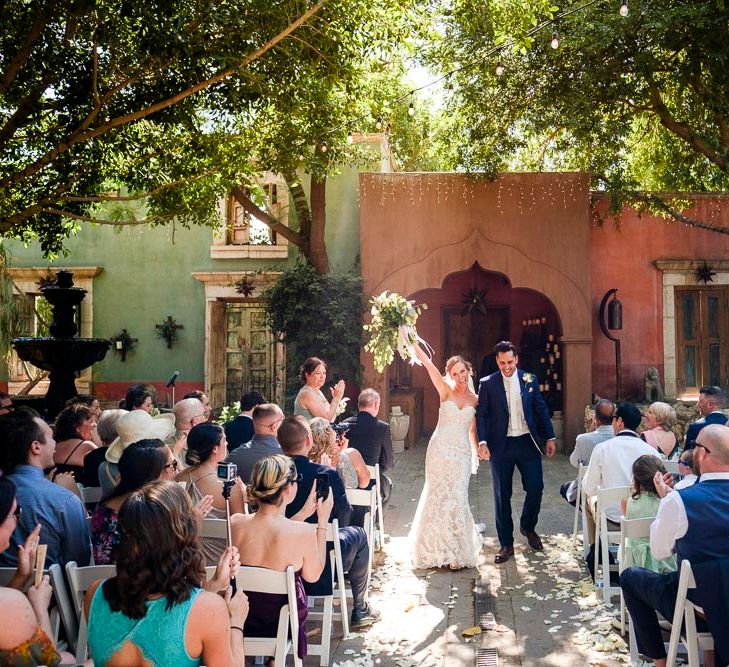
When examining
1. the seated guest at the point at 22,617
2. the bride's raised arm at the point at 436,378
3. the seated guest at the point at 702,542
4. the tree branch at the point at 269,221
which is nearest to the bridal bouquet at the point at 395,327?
the bride's raised arm at the point at 436,378

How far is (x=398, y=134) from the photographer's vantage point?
68.2 ft

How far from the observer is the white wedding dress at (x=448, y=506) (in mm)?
6281

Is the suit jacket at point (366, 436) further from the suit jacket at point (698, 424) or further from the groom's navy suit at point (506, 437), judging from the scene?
the suit jacket at point (698, 424)

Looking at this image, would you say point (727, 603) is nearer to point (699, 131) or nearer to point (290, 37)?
point (290, 37)

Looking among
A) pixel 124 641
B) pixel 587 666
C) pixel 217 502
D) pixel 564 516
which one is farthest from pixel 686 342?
pixel 124 641

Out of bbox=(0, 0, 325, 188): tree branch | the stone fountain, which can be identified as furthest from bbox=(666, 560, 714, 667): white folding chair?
the stone fountain

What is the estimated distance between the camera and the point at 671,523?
3.65 meters

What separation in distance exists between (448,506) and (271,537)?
290 cm

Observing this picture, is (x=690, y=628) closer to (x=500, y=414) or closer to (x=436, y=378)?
(x=500, y=414)

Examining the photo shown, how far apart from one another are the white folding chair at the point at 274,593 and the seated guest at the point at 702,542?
1.77 metres

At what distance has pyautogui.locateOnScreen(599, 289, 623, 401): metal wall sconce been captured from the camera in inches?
513

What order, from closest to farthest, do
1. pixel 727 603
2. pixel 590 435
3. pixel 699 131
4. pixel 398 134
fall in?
1. pixel 727 603
2. pixel 590 435
3. pixel 699 131
4. pixel 398 134

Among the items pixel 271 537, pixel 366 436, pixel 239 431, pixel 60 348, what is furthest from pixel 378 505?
pixel 60 348

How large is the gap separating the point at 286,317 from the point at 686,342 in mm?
7106
